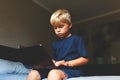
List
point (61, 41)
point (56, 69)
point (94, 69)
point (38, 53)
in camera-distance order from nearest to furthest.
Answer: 1. point (56, 69)
2. point (61, 41)
3. point (38, 53)
4. point (94, 69)

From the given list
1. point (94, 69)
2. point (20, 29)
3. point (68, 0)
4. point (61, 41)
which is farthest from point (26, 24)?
point (61, 41)

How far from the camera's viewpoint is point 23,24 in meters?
3.28

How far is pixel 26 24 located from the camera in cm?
334

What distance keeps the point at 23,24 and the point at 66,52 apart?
1907 mm

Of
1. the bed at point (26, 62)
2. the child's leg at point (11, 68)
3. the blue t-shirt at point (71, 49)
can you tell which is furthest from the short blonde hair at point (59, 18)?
the child's leg at point (11, 68)

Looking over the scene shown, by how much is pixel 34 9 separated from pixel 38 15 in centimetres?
12

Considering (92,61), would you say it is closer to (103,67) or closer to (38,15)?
(103,67)

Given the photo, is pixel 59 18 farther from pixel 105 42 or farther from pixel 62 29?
pixel 105 42

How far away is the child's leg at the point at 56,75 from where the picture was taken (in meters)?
1.22

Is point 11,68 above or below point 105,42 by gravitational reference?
below

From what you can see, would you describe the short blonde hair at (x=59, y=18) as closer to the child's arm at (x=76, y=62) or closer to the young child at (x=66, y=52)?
the young child at (x=66, y=52)

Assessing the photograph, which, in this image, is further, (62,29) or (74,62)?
(62,29)

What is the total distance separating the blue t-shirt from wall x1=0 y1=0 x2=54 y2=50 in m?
1.43

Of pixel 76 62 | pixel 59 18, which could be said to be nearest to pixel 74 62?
pixel 76 62
